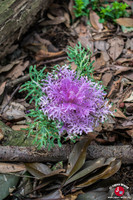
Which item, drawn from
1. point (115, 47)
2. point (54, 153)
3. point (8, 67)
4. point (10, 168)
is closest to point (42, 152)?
point (54, 153)

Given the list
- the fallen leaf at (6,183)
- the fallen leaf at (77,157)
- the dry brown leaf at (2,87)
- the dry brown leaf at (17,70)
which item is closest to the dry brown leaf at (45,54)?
the dry brown leaf at (17,70)

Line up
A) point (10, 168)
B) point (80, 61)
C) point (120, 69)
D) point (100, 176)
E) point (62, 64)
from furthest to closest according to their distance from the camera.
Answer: point (62, 64) < point (120, 69) < point (80, 61) < point (10, 168) < point (100, 176)

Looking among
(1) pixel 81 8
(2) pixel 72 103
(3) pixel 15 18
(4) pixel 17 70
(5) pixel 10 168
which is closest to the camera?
Answer: (2) pixel 72 103

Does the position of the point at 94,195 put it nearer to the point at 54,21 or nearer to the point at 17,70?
the point at 17,70

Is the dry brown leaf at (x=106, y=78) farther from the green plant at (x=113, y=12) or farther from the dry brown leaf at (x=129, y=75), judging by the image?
the green plant at (x=113, y=12)

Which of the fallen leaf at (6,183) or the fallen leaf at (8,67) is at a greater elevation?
the fallen leaf at (8,67)

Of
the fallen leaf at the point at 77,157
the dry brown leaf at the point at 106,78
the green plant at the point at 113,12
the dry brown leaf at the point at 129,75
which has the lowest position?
the dry brown leaf at the point at 129,75

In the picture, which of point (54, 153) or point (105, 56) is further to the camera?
point (105, 56)
